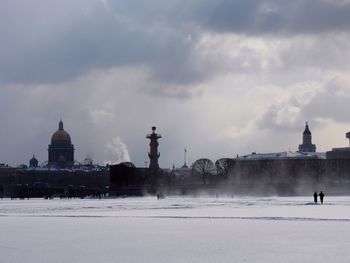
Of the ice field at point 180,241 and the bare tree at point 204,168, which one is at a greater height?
the bare tree at point 204,168

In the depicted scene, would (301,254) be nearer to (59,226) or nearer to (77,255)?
(77,255)

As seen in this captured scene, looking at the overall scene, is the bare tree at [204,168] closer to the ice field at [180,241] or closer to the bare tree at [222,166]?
the bare tree at [222,166]

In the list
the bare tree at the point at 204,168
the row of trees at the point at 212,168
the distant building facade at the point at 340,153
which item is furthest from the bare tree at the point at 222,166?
the distant building facade at the point at 340,153

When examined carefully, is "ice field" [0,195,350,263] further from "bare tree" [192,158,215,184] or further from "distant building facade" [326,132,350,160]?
"distant building facade" [326,132,350,160]

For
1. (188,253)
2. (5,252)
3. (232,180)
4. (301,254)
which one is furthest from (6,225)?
(232,180)

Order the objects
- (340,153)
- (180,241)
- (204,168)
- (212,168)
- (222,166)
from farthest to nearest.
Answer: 1. (340,153)
2. (222,166)
3. (212,168)
4. (204,168)
5. (180,241)

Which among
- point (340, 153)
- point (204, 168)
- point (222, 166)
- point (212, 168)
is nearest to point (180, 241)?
point (204, 168)

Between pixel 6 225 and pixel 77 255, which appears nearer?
pixel 77 255

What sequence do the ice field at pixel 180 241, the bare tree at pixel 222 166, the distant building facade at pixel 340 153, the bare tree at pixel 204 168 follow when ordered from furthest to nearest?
1. the distant building facade at pixel 340 153
2. the bare tree at pixel 204 168
3. the bare tree at pixel 222 166
4. the ice field at pixel 180 241

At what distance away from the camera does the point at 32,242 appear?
23266mm

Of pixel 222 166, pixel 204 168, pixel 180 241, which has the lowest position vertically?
pixel 180 241

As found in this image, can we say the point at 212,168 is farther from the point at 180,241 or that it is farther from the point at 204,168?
the point at 180,241

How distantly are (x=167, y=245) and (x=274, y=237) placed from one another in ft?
12.1

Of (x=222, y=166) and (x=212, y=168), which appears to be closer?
(x=212, y=168)
